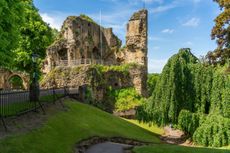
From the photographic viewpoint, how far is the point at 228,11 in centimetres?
2888

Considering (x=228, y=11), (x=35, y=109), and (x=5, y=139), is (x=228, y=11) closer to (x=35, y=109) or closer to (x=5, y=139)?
(x=35, y=109)

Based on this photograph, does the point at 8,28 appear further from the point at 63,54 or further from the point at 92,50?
the point at 92,50

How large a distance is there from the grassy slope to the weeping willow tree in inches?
94.6

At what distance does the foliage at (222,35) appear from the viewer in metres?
29.4

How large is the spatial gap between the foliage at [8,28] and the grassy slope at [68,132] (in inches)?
186

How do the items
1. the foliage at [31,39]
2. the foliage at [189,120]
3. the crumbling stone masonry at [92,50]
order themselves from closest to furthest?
the foliage at [189,120] → the crumbling stone masonry at [92,50] → the foliage at [31,39]

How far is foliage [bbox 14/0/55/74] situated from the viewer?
43.2 meters

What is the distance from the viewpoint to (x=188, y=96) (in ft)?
71.0

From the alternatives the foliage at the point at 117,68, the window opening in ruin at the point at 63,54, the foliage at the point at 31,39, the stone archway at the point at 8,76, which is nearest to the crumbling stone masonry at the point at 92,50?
the window opening in ruin at the point at 63,54

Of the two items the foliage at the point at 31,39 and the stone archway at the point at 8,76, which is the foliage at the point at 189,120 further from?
the stone archway at the point at 8,76

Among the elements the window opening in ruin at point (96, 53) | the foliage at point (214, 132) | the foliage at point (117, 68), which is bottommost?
the foliage at point (214, 132)

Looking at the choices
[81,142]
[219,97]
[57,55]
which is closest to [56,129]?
[81,142]

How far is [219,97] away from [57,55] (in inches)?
1038

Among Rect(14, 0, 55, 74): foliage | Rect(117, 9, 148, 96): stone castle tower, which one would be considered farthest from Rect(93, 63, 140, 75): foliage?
Rect(14, 0, 55, 74): foliage
